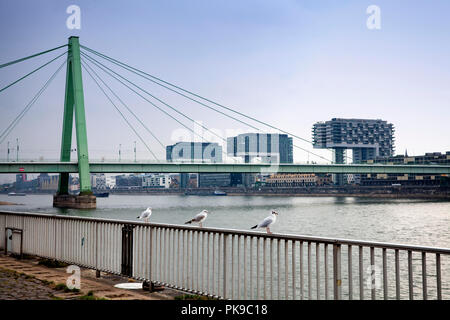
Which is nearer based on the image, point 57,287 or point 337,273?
point 337,273

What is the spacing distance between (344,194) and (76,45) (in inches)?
3311

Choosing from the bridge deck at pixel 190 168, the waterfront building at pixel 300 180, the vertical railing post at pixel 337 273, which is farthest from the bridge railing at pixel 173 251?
the waterfront building at pixel 300 180

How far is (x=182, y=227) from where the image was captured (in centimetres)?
680

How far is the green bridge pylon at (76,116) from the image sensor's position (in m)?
60.6

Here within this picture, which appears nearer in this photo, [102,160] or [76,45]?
[76,45]

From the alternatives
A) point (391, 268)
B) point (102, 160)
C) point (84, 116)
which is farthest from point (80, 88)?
point (391, 268)

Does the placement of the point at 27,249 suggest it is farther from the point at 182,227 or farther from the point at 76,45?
the point at 76,45

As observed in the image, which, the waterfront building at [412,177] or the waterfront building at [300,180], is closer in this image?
the waterfront building at [412,177]

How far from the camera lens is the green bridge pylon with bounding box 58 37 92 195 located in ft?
199

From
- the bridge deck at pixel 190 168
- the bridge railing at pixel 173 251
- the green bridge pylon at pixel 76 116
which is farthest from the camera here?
the bridge deck at pixel 190 168

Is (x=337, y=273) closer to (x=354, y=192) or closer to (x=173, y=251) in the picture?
(x=173, y=251)

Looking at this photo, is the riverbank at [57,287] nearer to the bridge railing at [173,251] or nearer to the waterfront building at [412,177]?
the bridge railing at [173,251]

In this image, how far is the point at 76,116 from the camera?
60.6m

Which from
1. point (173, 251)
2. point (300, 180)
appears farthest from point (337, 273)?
point (300, 180)
